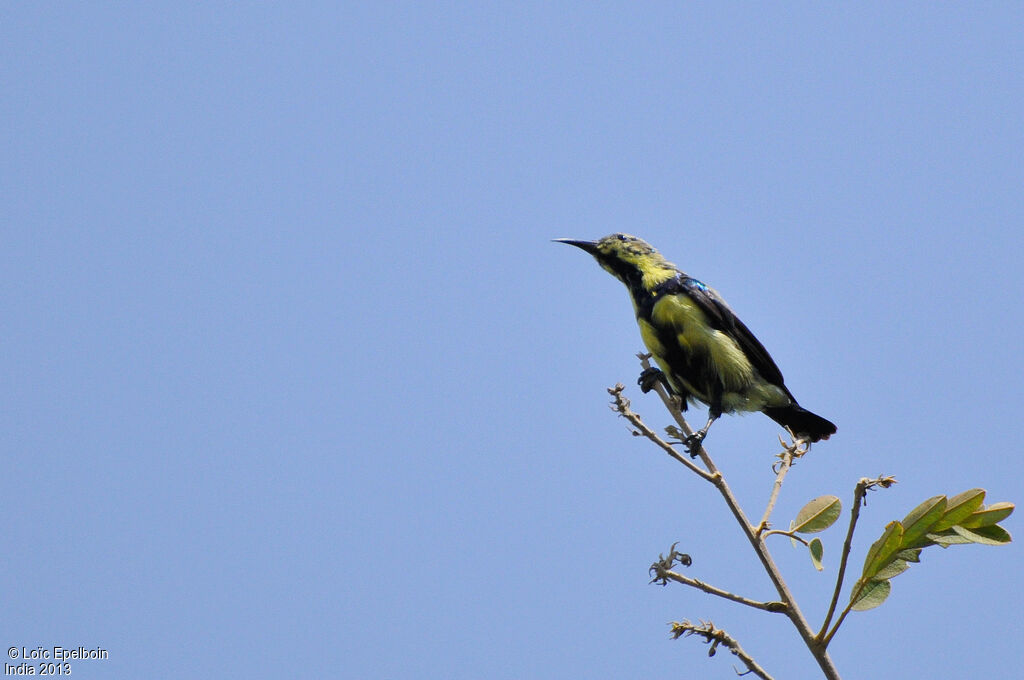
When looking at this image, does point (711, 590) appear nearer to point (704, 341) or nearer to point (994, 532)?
point (994, 532)

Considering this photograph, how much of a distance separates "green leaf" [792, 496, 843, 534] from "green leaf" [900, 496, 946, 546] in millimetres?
378

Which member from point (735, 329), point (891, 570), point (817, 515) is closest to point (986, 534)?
point (891, 570)

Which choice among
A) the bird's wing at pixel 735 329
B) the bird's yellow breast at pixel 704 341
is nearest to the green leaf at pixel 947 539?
the bird's yellow breast at pixel 704 341

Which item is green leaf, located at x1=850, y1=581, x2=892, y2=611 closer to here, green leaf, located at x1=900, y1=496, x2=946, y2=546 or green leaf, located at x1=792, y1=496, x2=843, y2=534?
green leaf, located at x1=900, y1=496, x2=946, y2=546

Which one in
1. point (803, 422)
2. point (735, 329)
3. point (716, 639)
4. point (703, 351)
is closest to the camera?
point (716, 639)

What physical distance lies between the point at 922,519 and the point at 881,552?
0.52 feet

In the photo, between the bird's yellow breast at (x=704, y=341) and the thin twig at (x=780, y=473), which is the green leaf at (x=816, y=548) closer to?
the thin twig at (x=780, y=473)

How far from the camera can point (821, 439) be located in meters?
7.00

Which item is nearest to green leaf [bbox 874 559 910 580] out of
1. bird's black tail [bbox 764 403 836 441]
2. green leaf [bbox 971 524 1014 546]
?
green leaf [bbox 971 524 1014 546]

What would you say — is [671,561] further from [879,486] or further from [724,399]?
[724,399]

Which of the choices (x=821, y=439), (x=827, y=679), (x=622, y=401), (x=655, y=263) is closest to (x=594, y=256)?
(x=655, y=263)

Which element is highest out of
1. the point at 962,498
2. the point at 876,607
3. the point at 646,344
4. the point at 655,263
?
the point at 655,263

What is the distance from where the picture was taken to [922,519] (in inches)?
112

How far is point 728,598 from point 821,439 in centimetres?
458
